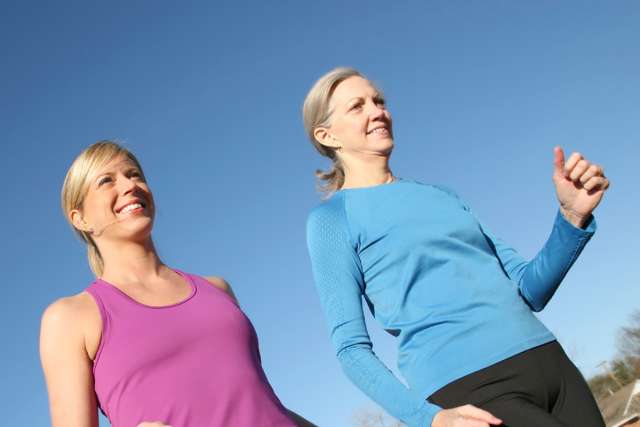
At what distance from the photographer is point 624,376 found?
223 ft

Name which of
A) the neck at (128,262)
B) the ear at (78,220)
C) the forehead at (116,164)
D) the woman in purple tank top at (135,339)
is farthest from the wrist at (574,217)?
the ear at (78,220)

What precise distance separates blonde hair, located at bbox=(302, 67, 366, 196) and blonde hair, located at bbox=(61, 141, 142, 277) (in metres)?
1.17

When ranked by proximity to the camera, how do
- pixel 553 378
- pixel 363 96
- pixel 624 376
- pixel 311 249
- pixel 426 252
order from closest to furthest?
pixel 553 378
pixel 426 252
pixel 311 249
pixel 363 96
pixel 624 376

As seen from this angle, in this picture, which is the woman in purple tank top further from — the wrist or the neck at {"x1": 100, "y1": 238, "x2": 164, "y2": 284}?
the wrist

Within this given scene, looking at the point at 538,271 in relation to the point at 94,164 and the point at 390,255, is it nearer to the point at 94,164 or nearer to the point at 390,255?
the point at 390,255

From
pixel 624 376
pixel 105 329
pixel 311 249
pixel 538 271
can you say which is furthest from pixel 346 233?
pixel 624 376

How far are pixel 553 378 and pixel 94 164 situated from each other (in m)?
2.17

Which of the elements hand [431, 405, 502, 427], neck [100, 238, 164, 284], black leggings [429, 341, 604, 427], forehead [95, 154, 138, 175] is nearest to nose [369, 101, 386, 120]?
forehead [95, 154, 138, 175]

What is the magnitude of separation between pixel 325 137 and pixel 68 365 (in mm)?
1921

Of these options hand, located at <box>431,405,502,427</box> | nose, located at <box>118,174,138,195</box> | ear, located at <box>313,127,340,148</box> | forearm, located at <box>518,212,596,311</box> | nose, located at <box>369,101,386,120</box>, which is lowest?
hand, located at <box>431,405,502,427</box>

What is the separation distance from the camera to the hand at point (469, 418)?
225cm

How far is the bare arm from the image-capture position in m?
2.41

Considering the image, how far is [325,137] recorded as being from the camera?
12.5 ft

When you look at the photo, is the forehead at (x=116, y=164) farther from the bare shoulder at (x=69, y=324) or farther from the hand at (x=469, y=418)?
the hand at (x=469, y=418)
